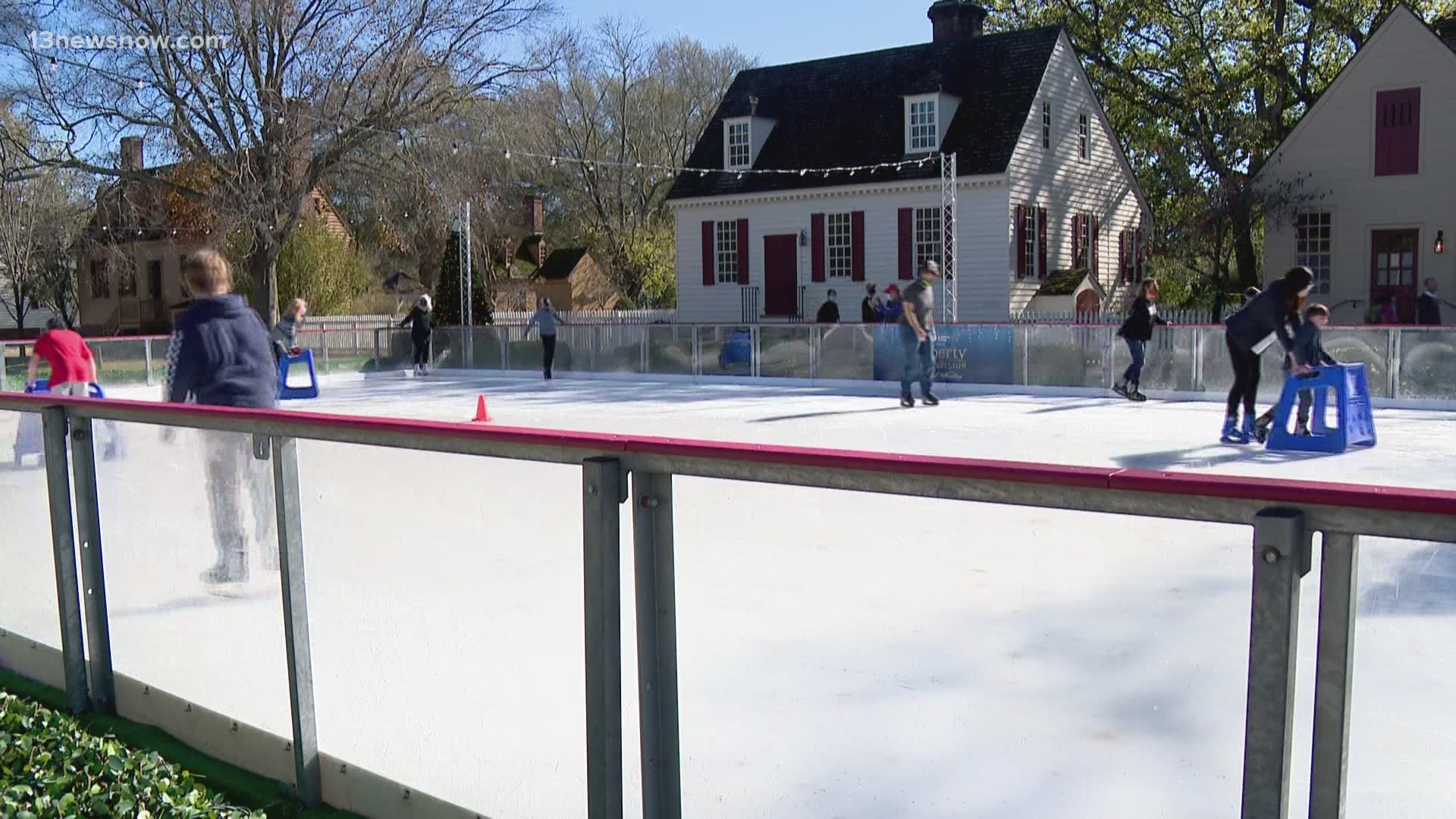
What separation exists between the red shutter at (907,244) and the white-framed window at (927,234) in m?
0.08

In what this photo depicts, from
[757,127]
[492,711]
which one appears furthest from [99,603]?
[757,127]

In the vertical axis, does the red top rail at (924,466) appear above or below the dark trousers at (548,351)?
above

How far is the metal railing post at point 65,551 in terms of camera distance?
4.40m

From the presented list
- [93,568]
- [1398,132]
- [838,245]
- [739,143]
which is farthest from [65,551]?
[739,143]

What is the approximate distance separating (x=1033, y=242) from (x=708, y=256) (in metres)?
8.08

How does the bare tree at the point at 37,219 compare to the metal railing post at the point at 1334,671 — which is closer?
the metal railing post at the point at 1334,671

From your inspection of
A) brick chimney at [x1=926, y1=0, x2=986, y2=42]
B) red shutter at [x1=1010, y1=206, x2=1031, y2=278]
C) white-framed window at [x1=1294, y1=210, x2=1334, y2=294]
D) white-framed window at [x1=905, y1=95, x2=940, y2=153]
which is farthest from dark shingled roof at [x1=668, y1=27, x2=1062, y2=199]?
white-framed window at [x1=1294, y1=210, x2=1334, y2=294]

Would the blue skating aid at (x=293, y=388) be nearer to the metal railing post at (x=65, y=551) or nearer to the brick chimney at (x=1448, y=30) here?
the metal railing post at (x=65, y=551)

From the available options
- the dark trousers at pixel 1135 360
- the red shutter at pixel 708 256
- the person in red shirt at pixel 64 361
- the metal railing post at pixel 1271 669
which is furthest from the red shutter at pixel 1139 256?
the metal railing post at pixel 1271 669

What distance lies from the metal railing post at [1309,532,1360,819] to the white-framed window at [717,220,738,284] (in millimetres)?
30560


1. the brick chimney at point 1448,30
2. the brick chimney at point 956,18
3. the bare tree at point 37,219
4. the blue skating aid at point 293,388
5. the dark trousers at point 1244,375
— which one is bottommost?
the blue skating aid at point 293,388

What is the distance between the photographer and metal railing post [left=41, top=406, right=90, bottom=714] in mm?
4402

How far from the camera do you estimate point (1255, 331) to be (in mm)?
11242

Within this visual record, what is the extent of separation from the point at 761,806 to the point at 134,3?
28491 mm
